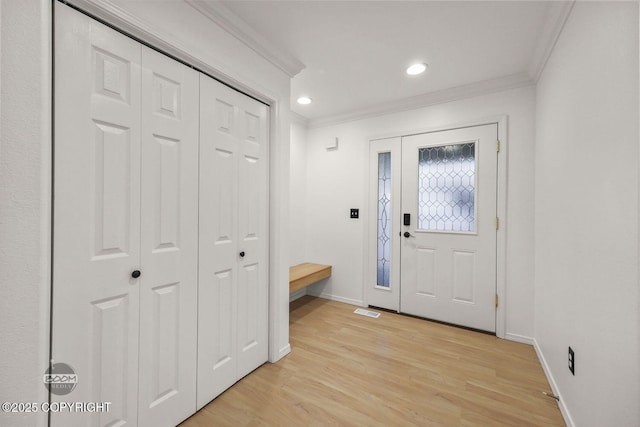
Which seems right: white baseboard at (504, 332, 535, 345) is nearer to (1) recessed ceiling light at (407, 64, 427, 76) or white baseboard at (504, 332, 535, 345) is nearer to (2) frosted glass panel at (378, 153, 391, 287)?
(2) frosted glass panel at (378, 153, 391, 287)

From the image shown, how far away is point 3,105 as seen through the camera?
0.90 m

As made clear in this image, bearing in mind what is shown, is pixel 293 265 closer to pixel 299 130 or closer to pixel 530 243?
pixel 299 130

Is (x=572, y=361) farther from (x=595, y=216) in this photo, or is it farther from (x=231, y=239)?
(x=231, y=239)

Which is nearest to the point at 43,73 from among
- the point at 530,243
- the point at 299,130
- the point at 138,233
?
the point at 138,233

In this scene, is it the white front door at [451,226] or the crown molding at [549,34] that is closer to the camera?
the crown molding at [549,34]

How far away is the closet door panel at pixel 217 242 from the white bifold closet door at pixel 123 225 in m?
0.07

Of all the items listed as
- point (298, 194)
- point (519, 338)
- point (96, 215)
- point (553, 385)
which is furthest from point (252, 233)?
point (519, 338)

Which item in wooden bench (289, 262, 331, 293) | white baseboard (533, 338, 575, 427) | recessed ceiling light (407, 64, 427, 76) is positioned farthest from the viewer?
wooden bench (289, 262, 331, 293)

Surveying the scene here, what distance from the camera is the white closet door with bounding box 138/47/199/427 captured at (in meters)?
1.36

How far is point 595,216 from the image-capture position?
125 centimetres

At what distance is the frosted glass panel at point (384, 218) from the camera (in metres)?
3.21

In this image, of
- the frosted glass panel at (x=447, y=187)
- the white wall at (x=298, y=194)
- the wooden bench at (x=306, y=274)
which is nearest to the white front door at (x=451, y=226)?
the frosted glass panel at (x=447, y=187)

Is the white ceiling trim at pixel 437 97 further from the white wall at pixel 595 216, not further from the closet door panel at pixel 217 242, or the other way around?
the closet door panel at pixel 217 242

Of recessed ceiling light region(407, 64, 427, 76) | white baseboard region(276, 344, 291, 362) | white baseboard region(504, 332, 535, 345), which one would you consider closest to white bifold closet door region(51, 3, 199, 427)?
white baseboard region(276, 344, 291, 362)
